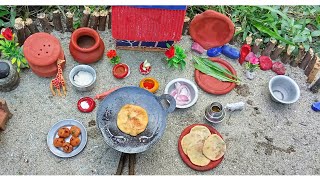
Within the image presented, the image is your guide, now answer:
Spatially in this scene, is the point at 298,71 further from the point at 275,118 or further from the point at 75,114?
the point at 75,114

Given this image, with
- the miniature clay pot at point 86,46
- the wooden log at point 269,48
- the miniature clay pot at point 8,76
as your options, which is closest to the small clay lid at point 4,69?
the miniature clay pot at point 8,76

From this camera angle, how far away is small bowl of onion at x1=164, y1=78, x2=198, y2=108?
4562mm

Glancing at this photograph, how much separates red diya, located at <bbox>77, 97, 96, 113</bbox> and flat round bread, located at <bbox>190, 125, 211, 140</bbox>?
3.17 ft

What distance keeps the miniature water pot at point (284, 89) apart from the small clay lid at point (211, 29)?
0.64m

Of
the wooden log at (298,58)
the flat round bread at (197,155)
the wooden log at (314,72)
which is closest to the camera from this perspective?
the flat round bread at (197,155)

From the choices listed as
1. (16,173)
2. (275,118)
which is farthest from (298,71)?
(16,173)

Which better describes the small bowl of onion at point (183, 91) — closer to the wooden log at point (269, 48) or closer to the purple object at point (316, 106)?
the wooden log at point (269, 48)

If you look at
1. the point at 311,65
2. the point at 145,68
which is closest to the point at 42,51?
the point at 145,68

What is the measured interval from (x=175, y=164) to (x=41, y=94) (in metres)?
1.45

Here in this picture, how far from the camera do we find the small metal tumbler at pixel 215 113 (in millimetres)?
4422

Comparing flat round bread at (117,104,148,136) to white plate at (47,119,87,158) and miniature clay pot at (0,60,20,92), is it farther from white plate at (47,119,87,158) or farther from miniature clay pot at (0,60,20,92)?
miniature clay pot at (0,60,20,92)

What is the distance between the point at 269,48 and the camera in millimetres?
4832

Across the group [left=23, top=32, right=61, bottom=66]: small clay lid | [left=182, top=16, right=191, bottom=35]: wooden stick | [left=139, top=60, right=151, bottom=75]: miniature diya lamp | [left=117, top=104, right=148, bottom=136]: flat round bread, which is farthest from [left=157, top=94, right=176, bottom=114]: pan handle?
[left=23, top=32, right=61, bottom=66]: small clay lid
